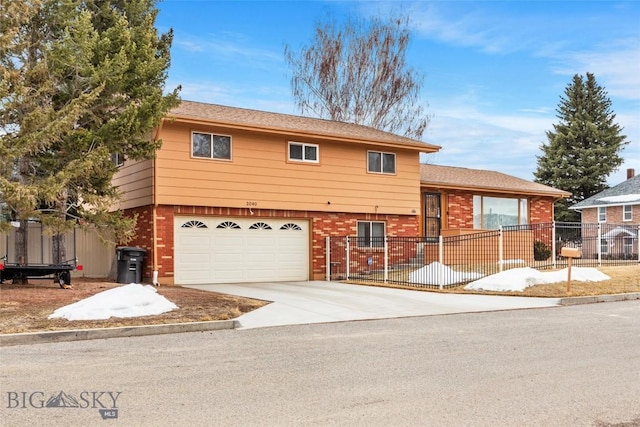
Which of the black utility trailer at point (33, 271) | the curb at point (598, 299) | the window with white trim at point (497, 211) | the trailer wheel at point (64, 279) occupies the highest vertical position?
the window with white trim at point (497, 211)

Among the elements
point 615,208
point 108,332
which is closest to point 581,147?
point 615,208

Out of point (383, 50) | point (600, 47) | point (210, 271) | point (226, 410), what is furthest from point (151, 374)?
point (383, 50)

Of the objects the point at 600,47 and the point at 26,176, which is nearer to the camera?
the point at 26,176

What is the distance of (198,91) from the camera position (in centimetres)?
3178

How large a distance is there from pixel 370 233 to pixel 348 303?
29.1 feet

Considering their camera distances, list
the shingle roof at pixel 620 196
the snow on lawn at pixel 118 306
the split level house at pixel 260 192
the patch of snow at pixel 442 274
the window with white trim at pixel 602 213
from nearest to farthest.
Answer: the snow on lawn at pixel 118 306 → the patch of snow at pixel 442 274 → the split level house at pixel 260 192 → the shingle roof at pixel 620 196 → the window with white trim at pixel 602 213

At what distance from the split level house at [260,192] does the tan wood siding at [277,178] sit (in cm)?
3

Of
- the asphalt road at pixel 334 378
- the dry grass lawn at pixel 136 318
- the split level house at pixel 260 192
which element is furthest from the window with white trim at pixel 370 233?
the asphalt road at pixel 334 378

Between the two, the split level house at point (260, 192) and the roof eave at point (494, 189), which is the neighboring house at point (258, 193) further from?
the roof eave at point (494, 189)

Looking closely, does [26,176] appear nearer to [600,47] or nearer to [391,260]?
[391,260]

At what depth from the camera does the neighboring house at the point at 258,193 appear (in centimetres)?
1812

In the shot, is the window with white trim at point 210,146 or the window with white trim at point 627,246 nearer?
the window with white trim at point 210,146

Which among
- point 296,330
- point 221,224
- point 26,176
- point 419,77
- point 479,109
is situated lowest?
point 296,330

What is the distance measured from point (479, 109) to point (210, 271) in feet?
55.3
